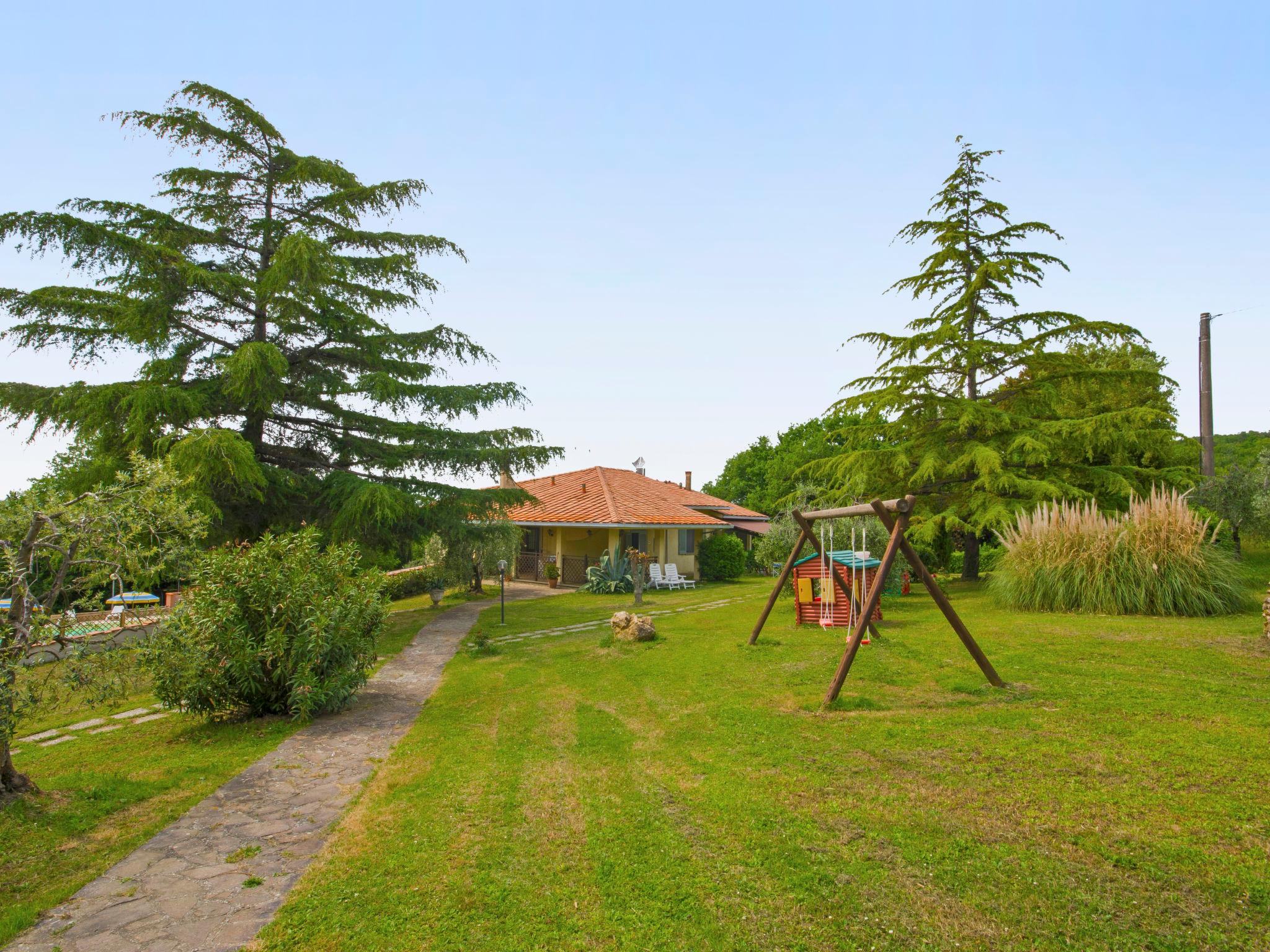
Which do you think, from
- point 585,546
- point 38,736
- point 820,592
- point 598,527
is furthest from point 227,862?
point 585,546

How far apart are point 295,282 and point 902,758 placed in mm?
13742

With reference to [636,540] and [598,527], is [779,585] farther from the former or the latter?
[636,540]

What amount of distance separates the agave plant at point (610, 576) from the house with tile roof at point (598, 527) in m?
0.53

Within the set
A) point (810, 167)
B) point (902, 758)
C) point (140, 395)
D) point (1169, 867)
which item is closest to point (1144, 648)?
point (902, 758)

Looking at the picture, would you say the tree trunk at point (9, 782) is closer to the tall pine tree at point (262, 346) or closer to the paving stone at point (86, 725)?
the paving stone at point (86, 725)

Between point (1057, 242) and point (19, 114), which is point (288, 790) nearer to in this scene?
point (19, 114)

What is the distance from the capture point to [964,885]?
10.6 ft

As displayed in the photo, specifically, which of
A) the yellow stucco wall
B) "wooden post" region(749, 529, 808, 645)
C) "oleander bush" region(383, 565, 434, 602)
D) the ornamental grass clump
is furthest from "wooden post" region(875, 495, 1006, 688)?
the yellow stucco wall

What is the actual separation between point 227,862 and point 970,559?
1940cm

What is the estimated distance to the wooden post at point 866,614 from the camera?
6609 millimetres

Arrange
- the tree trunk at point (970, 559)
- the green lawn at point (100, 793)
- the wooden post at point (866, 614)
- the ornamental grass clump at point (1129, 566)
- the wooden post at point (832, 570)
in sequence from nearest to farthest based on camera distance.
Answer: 1. the green lawn at point (100, 793)
2. the wooden post at point (866, 614)
3. the wooden post at point (832, 570)
4. the ornamental grass clump at point (1129, 566)
5. the tree trunk at point (970, 559)

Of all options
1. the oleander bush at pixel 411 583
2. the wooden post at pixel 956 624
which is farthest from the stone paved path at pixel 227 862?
the oleander bush at pixel 411 583

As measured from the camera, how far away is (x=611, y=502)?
25797 mm

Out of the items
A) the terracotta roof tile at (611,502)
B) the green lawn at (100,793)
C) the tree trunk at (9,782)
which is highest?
the terracotta roof tile at (611,502)
